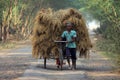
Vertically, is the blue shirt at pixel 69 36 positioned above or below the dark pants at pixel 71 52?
above

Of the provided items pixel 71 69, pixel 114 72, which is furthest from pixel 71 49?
pixel 114 72

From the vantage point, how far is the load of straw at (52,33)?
58.3ft

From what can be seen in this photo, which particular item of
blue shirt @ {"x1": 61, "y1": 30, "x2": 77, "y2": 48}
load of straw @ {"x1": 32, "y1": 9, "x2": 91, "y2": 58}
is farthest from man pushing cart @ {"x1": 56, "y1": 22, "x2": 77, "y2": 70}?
load of straw @ {"x1": 32, "y1": 9, "x2": 91, "y2": 58}

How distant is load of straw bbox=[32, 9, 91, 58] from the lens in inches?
699

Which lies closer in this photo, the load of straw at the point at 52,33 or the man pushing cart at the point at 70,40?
the man pushing cart at the point at 70,40

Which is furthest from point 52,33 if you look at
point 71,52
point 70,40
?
point 71,52

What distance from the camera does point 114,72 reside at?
54.4ft

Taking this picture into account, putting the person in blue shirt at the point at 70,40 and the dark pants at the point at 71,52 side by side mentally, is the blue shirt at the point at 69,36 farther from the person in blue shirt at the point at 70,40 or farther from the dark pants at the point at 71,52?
the dark pants at the point at 71,52

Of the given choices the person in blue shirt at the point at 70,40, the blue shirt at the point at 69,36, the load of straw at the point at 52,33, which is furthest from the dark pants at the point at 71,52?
the load of straw at the point at 52,33

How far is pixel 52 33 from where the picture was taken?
58.5 ft

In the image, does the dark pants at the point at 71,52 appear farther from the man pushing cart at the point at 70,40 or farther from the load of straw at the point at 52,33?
the load of straw at the point at 52,33

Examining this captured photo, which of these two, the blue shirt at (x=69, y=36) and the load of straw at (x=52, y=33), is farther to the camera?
the load of straw at (x=52, y=33)

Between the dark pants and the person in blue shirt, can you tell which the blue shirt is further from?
the dark pants

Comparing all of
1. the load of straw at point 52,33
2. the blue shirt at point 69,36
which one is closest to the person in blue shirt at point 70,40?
the blue shirt at point 69,36
